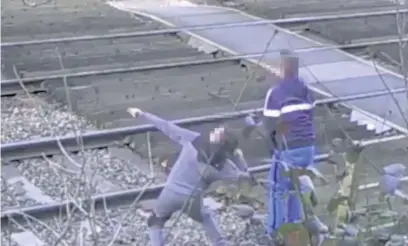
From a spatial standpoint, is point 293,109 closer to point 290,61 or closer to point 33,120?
point 290,61

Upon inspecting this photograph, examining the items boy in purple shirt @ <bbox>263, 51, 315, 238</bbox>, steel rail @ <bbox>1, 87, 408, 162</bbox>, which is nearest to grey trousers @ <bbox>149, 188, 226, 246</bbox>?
boy in purple shirt @ <bbox>263, 51, 315, 238</bbox>

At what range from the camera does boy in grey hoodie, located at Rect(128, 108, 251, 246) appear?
372 centimetres

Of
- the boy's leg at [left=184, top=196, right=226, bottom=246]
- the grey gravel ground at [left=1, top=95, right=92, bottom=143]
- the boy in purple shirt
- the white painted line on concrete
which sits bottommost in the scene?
the grey gravel ground at [left=1, top=95, right=92, bottom=143]

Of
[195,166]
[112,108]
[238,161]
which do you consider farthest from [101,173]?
[238,161]

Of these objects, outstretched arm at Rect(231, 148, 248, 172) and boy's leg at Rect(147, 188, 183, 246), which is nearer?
outstretched arm at Rect(231, 148, 248, 172)

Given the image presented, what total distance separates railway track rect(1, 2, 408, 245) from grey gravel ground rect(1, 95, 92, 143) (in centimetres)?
1

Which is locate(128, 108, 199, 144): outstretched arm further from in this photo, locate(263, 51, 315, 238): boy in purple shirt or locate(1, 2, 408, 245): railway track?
locate(263, 51, 315, 238): boy in purple shirt

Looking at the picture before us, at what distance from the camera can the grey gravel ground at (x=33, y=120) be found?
7.27 metres

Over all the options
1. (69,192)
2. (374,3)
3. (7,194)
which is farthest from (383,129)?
(374,3)

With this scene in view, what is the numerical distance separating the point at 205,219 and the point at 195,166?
0.65m

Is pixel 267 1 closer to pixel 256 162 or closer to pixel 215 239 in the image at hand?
pixel 256 162

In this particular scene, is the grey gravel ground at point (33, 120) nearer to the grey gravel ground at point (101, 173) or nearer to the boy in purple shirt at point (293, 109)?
the grey gravel ground at point (101, 173)

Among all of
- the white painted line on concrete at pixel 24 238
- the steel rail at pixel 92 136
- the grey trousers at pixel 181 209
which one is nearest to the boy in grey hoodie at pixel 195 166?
the grey trousers at pixel 181 209

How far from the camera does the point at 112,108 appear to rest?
8.03 metres
